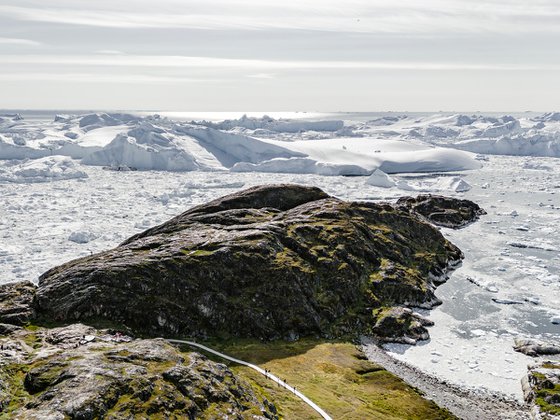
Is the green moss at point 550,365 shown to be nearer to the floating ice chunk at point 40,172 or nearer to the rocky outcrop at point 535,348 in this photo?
the rocky outcrop at point 535,348

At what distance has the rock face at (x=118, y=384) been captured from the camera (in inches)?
1363

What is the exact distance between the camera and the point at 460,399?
161 ft

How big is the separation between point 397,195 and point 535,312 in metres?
84.3

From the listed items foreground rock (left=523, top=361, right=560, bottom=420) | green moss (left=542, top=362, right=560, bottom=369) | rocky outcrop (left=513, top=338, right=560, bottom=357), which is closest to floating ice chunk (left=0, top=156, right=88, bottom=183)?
rocky outcrop (left=513, top=338, right=560, bottom=357)

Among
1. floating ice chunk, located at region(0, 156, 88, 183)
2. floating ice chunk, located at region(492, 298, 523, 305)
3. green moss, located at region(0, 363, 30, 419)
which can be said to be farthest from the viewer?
floating ice chunk, located at region(0, 156, 88, 183)

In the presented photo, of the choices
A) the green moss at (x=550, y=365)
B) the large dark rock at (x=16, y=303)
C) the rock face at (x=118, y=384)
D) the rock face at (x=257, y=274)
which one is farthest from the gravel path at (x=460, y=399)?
the large dark rock at (x=16, y=303)

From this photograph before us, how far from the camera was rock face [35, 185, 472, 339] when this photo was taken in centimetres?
5928

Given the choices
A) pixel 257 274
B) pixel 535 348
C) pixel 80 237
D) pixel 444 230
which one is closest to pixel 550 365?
pixel 535 348

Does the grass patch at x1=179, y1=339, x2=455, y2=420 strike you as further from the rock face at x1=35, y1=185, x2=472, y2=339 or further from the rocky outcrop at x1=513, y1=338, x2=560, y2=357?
the rocky outcrop at x1=513, y1=338, x2=560, y2=357

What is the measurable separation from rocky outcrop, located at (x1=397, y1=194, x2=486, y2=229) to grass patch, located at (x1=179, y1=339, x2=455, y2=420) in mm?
67487

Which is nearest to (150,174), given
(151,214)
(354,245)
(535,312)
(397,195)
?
(151,214)

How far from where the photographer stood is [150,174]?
186000 millimetres

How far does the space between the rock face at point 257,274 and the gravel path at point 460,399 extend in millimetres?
11680

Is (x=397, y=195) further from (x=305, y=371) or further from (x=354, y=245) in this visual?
(x=305, y=371)
